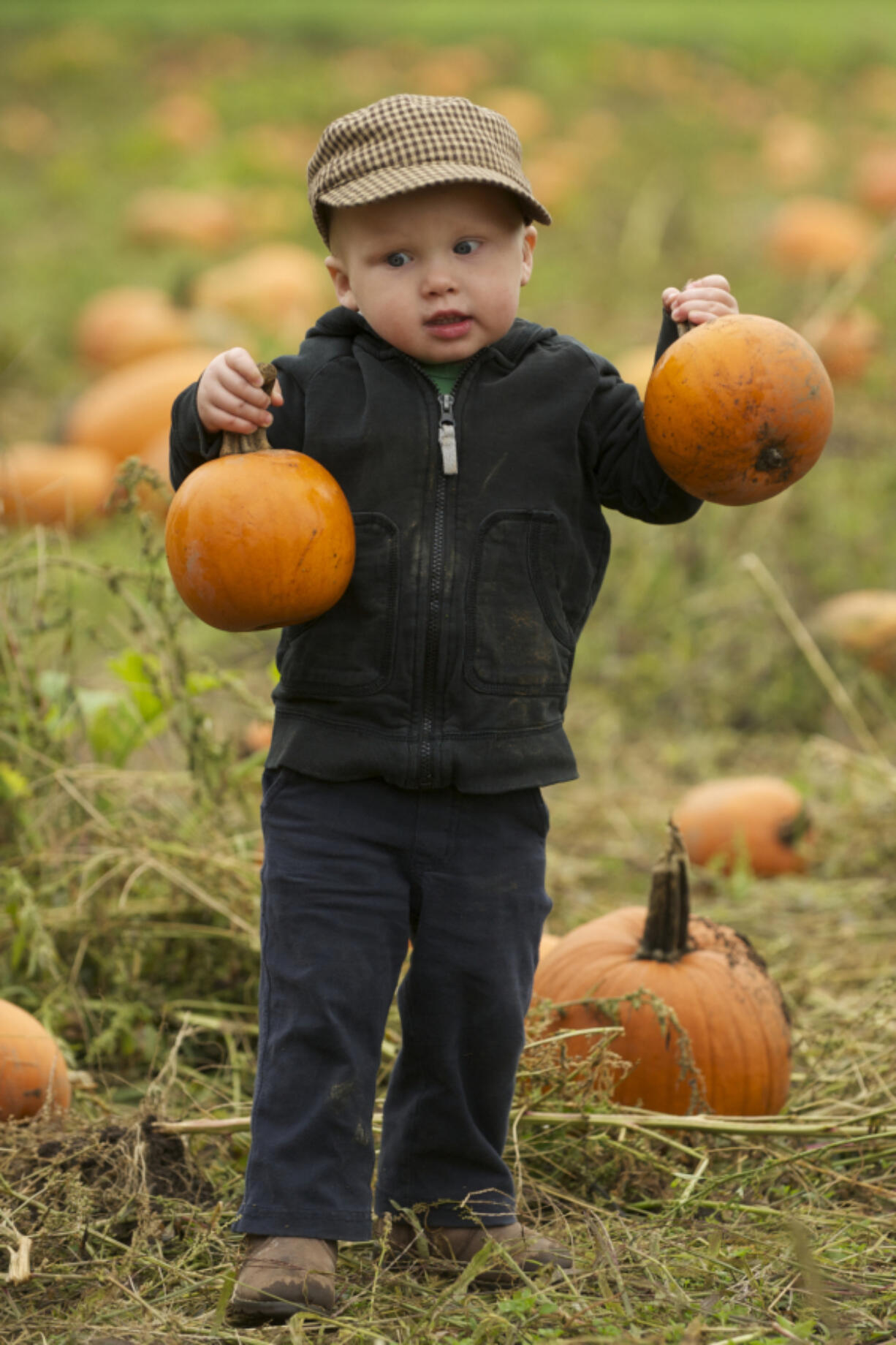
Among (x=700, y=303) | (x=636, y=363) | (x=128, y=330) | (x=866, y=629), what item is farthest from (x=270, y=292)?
(x=700, y=303)

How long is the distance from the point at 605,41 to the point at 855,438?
37.9ft

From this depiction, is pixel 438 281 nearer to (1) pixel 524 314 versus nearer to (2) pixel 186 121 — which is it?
(1) pixel 524 314

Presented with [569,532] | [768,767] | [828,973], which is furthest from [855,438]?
[569,532]

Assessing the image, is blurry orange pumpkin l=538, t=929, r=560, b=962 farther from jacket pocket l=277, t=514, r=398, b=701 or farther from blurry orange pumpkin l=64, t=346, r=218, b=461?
blurry orange pumpkin l=64, t=346, r=218, b=461

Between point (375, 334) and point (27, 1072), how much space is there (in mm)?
1570

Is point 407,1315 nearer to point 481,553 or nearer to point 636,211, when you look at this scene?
point 481,553

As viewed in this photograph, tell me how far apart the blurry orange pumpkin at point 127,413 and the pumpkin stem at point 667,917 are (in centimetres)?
498

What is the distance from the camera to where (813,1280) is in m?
1.61

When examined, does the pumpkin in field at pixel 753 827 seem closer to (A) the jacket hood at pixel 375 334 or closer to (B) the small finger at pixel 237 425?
(A) the jacket hood at pixel 375 334

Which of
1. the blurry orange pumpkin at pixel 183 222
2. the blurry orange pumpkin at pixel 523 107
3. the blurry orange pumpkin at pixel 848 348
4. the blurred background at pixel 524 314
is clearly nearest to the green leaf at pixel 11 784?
the blurred background at pixel 524 314

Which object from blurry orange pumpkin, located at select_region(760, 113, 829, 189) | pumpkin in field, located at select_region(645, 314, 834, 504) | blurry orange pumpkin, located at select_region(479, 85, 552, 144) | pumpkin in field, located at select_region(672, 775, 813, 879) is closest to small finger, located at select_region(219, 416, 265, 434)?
pumpkin in field, located at select_region(645, 314, 834, 504)

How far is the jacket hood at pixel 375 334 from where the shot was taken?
2.50 m

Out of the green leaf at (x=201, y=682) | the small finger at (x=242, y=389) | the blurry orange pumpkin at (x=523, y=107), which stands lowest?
the green leaf at (x=201, y=682)

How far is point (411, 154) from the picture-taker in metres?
2.34
